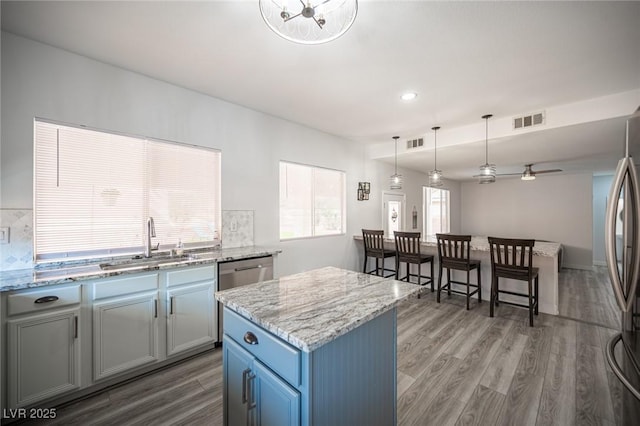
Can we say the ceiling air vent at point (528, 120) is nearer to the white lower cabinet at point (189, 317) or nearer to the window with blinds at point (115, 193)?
the window with blinds at point (115, 193)

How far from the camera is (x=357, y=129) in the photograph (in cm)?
422

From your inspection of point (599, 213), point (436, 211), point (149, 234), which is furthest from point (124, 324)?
point (599, 213)

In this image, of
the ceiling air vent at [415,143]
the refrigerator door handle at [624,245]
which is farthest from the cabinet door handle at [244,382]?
the ceiling air vent at [415,143]

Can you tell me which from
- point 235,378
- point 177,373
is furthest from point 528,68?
point 177,373

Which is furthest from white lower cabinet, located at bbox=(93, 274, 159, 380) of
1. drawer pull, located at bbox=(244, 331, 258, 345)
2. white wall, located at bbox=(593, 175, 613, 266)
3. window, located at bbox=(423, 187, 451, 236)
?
white wall, located at bbox=(593, 175, 613, 266)

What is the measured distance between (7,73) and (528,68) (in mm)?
4177

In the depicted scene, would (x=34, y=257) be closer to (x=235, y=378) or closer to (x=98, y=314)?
(x=98, y=314)

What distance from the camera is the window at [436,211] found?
23.0ft

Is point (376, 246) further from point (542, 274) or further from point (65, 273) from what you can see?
point (65, 273)

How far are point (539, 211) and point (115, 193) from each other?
899cm

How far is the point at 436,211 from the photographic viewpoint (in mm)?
7484

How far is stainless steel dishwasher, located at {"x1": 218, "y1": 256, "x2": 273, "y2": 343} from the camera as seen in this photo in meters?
2.63

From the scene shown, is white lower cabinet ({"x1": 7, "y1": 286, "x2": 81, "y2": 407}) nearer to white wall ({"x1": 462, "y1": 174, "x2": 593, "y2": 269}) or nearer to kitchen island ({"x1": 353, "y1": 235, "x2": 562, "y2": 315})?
kitchen island ({"x1": 353, "y1": 235, "x2": 562, "y2": 315})

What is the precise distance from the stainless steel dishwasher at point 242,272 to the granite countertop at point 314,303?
41.2 inches
